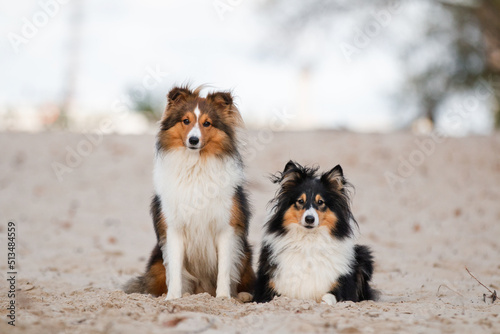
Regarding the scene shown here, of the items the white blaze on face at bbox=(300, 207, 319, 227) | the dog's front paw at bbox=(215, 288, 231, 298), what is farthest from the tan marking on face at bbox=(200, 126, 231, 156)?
the dog's front paw at bbox=(215, 288, 231, 298)

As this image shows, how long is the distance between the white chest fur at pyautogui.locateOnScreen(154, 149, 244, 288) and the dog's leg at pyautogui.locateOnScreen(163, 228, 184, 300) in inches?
2.4

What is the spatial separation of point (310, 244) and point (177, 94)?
6.21 ft

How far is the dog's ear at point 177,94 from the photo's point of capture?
561 centimetres

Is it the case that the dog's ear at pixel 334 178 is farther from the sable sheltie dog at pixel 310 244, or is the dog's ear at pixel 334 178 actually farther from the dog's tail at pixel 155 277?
the dog's tail at pixel 155 277

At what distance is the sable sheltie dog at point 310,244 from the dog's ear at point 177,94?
1211mm

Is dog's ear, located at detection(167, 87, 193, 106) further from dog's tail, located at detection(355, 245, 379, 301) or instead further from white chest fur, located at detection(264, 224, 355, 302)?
dog's tail, located at detection(355, 245, 379, 301)

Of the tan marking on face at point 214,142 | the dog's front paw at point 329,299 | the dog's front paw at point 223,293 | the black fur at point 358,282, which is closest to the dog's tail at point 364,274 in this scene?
the black fur at point 358,282

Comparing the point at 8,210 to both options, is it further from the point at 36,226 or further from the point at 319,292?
the point at 319,292

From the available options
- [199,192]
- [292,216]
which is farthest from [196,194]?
[292,216]

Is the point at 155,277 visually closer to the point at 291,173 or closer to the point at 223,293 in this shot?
the point at 223,293

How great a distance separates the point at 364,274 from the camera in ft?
19.1

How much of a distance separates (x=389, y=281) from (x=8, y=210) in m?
7.38

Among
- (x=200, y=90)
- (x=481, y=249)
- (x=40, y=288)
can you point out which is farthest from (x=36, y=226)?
(x=481, y=249)

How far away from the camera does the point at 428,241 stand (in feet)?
32.1
